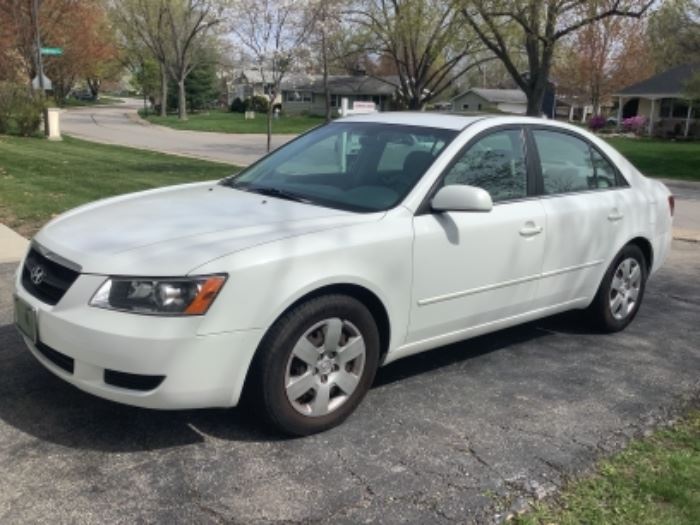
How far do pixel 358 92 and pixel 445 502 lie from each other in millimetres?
68536

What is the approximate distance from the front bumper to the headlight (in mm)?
41

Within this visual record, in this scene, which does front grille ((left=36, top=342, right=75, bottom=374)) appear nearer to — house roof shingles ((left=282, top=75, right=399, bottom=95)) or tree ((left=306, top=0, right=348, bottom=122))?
tree ((left=306, top=0, right=348, bottom=122))

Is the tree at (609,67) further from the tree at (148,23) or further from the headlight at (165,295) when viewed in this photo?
the headlight at (165,295)

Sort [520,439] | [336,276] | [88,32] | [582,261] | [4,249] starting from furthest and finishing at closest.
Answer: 1. [88,32]
2. [4,249]
3. [582,261]
4. [520,439]
5. [336,276]

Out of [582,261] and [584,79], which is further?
[584,79]

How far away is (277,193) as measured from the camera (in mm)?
4254

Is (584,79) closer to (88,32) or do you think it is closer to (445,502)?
(88,32)

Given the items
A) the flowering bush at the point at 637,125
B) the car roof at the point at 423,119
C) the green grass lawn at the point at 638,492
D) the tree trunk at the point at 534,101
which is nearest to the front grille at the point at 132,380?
the green grass lawn at the point at 638,492

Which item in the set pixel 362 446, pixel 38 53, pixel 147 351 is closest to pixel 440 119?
pixel 362 446

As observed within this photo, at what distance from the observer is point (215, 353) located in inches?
126

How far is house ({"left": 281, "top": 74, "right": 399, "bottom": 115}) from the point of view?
68.3 metres

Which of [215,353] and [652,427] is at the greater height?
[215,353]

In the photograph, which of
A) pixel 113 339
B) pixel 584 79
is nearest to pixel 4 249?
pixel 113 339

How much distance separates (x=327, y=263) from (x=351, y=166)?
3.64 ft
